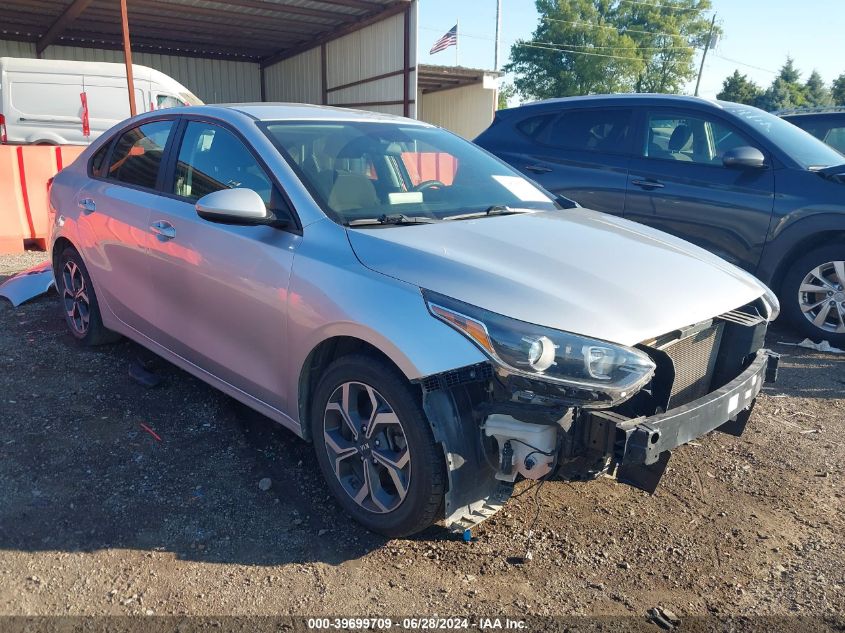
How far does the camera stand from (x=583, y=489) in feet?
10.3

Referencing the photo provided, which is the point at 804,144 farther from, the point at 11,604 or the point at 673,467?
the point at 11,604

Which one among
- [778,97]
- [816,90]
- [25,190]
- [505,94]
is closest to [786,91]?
[778,97]

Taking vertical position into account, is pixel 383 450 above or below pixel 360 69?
below

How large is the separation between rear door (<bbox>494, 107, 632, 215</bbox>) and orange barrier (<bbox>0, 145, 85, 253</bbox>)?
5.55 m

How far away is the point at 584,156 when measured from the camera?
20.6 ft

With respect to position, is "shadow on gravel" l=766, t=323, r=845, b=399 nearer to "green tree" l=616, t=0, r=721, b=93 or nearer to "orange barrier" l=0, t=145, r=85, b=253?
"orange barrier" l=0, t=145, r=85, b=253

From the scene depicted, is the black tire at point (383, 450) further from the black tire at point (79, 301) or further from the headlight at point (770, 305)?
the black tire at point (79, 301)

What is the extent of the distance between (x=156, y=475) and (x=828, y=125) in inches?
314

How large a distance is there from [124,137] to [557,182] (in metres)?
3.75

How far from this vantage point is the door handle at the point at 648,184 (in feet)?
18.9

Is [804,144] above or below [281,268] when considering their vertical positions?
above

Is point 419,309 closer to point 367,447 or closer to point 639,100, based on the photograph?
point 367,447

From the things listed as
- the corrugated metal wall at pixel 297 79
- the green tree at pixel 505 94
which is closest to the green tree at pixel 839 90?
the green tree at pixel 505 94

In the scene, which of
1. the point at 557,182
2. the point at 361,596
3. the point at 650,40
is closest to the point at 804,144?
the point at 557,182
